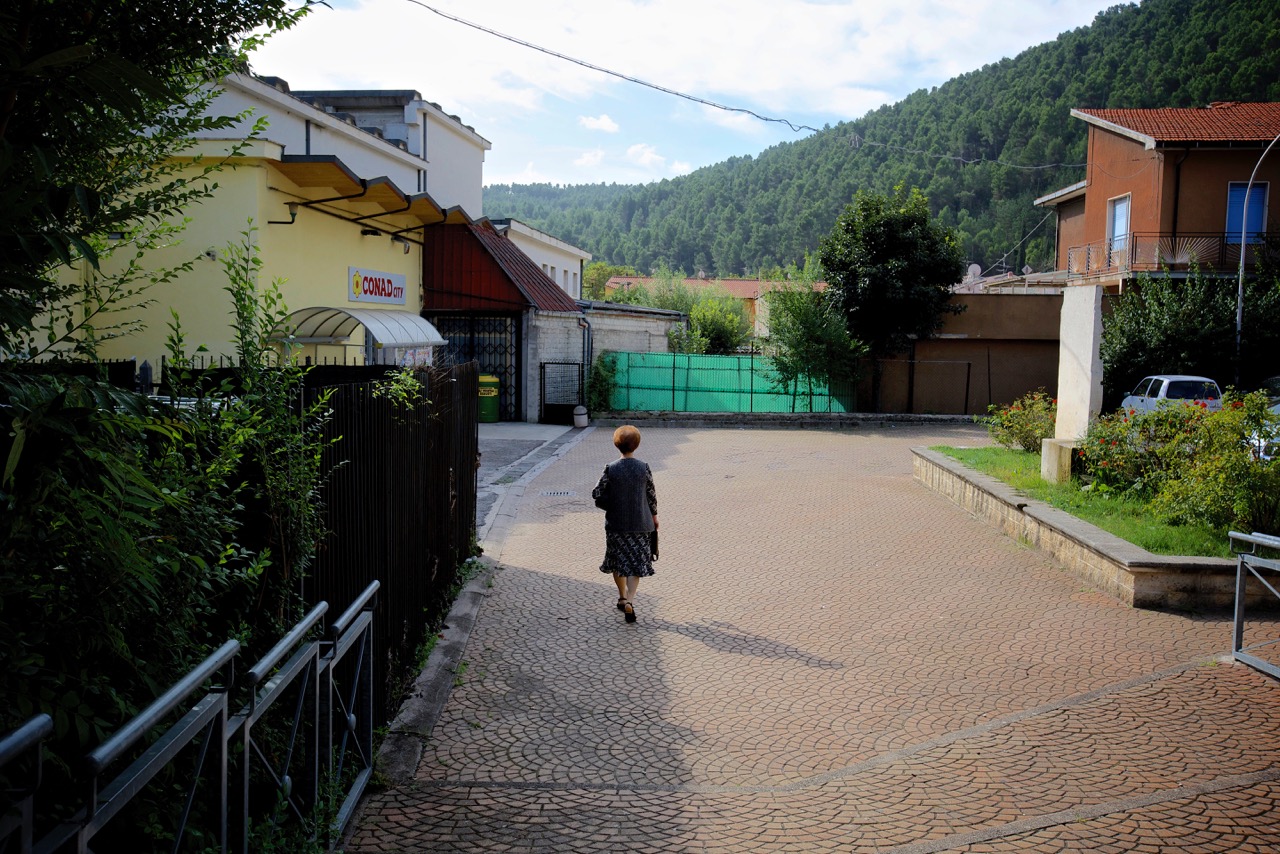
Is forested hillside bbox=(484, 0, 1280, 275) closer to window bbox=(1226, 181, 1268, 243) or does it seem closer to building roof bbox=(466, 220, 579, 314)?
window bbox=(1226, 181, 1268, 243)

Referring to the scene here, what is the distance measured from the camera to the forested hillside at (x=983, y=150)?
47.5 m

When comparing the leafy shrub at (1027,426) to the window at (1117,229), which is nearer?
the leafy shrub at (1027,426)

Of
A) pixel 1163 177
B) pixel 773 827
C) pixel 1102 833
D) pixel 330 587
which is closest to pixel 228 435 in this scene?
pixel 330 587

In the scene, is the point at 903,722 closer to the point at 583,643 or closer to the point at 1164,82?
the point at 583,643

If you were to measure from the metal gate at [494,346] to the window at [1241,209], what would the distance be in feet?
69.1

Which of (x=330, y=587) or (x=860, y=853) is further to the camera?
(x=330, y=587)

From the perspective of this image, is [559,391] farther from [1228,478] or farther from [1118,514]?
[1228,478]

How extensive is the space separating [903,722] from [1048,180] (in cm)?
7239

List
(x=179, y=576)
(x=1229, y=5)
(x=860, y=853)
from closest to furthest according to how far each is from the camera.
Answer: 1. (x=179, y=576)
2. (x=860, y=853)
3. (x=1229, y=5)

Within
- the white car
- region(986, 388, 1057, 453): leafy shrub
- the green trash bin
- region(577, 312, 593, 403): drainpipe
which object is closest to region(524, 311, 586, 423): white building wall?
region(577, 312, 593, 403): drainpipe

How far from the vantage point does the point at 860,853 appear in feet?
14.6

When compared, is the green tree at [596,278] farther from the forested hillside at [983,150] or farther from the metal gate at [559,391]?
Result: the metal gate at [559,391]

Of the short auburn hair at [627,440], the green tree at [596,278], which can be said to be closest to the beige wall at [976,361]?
the short auburn hair at [627,440]

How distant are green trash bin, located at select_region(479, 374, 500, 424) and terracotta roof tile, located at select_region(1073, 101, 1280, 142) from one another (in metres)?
20.3
